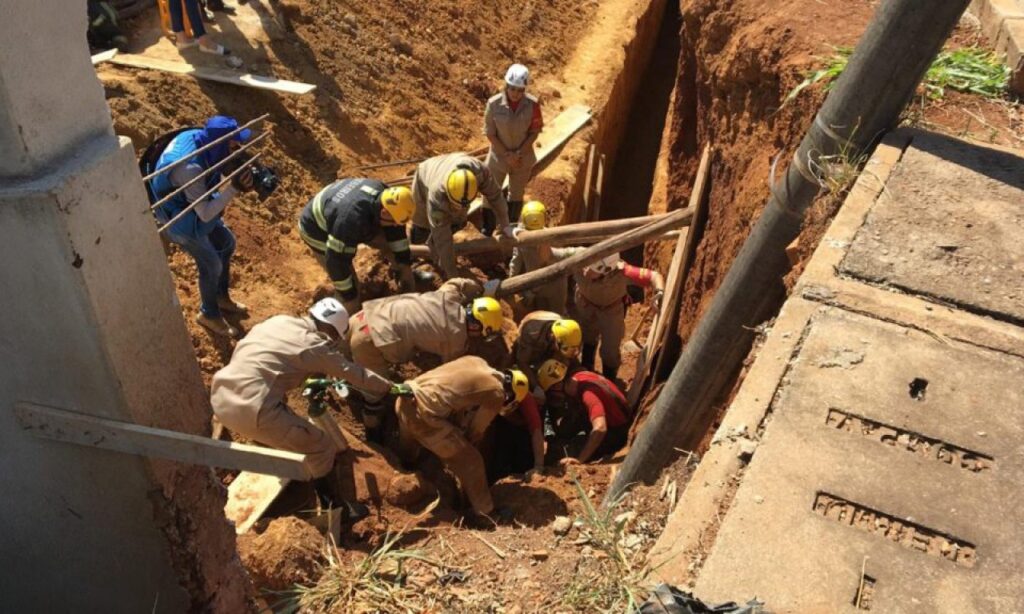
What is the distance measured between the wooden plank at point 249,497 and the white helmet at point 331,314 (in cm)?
108

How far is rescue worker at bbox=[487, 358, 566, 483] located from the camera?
7.32m

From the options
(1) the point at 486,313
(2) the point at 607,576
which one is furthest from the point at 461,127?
(2) the point at 607,576

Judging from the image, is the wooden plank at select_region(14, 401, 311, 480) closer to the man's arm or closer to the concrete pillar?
the concrete pillar

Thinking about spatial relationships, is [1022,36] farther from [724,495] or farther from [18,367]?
[18,367]

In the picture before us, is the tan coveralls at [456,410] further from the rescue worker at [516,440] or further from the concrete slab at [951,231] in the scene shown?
the concrete slab at [951,231]

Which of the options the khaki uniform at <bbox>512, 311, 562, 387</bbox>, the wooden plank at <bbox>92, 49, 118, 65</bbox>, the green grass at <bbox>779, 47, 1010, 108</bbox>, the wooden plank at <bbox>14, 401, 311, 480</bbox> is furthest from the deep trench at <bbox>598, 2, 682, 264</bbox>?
the wooden plank at <bbox>14, 401, 311, 480</bbox>

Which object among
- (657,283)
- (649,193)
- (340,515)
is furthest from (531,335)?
(649,193)

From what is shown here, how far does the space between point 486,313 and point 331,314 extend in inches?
51.4

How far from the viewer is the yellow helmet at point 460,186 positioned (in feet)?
23.2

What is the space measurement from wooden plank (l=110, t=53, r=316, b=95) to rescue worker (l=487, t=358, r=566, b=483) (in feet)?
14.7

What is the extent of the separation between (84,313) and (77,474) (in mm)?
1026

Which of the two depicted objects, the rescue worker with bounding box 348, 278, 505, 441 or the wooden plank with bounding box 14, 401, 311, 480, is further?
the rescue worker with bounding box 348, 278, 505, 441

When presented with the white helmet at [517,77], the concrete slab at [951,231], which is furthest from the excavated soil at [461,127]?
the white helmet at [517,77]

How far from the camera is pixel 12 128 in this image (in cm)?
318
